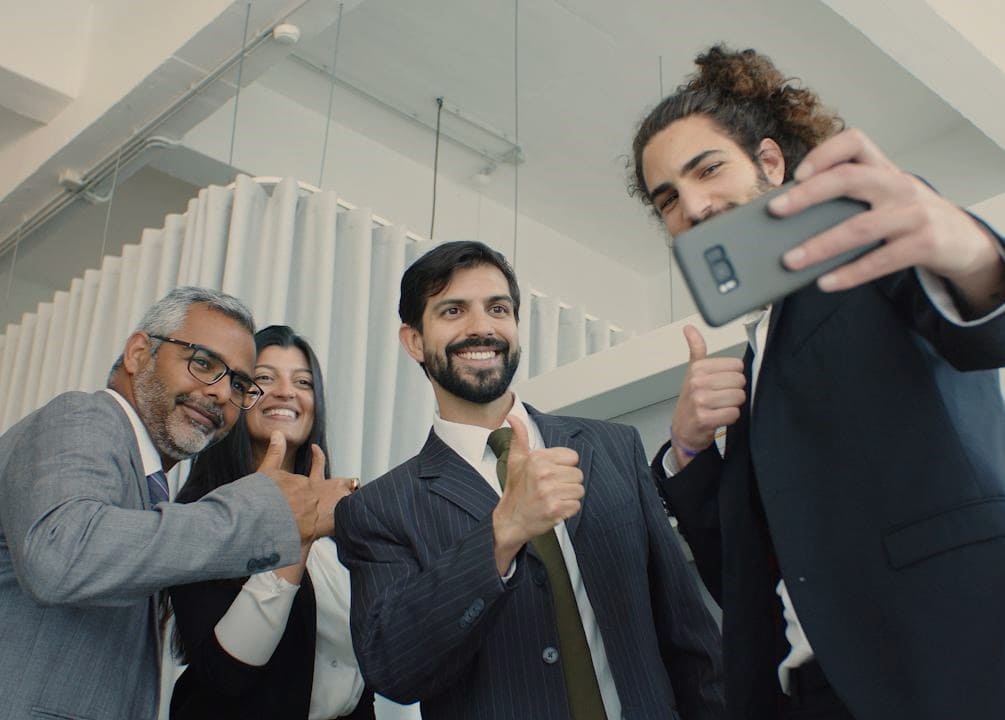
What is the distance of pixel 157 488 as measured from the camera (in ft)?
6.02

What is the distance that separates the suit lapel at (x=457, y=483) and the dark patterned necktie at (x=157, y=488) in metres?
0.44

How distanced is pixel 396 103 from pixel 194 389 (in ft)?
10.1

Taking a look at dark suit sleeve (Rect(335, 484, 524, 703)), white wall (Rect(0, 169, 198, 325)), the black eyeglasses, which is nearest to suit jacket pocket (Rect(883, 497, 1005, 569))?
dark suit sleeve (Rect(335, 484, 524, 703))

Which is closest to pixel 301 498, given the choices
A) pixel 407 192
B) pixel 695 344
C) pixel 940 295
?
pixel 695 344

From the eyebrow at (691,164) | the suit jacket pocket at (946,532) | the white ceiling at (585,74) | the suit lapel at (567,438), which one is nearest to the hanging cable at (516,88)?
the white ceiling at (585,74)

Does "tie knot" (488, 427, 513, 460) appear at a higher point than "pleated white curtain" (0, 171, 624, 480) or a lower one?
lower

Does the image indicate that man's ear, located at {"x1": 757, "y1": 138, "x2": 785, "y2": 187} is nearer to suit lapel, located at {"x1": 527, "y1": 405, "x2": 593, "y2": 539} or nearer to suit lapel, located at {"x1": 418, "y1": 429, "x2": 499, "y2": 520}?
suit lapel, located at {"x1": 527, "y1": 405, "x2": 593, "y2": 539}

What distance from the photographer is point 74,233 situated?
16.8 ft

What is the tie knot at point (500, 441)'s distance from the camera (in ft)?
5.84

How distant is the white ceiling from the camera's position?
4246 millimetres

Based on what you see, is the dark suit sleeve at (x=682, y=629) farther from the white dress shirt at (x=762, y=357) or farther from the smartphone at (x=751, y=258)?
the smartphone at (x=751, y=258)

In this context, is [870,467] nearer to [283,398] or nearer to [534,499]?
[534,499]

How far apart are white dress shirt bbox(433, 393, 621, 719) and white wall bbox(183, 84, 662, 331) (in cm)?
216

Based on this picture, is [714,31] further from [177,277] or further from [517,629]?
[517,629]
